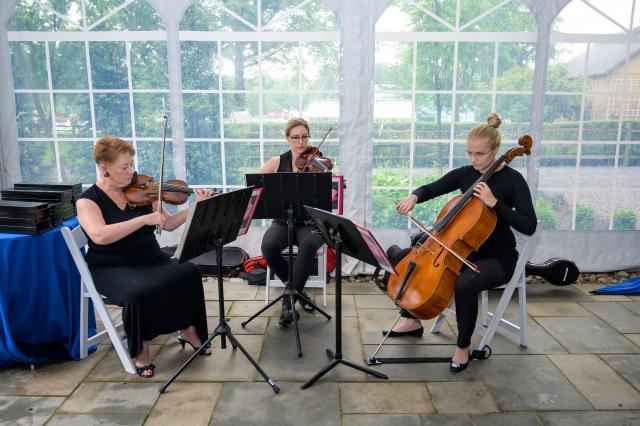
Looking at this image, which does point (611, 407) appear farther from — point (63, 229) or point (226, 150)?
point (226, 150)

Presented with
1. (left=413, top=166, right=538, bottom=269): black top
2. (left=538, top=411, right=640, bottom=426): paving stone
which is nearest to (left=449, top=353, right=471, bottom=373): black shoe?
(left=538, top=411, right=640, bottom=426): paving stone

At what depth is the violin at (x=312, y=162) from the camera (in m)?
3.34

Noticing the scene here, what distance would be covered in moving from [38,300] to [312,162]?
1.78 metres

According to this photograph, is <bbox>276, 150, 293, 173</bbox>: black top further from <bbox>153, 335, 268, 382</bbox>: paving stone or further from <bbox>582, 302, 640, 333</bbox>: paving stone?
<bbox>582, 302, 640, 333</bbox>: paving stone

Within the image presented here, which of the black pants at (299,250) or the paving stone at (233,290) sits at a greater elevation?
the black pants at (299,250)

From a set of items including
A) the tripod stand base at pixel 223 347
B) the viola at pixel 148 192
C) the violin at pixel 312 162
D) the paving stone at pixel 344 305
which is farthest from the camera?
the paving stone at pixel 344 305

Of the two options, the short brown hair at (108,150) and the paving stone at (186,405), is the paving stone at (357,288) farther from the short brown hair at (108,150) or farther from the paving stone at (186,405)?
the short brown hair at (108,150)

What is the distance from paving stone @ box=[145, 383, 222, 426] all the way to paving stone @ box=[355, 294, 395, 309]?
4.44 feet

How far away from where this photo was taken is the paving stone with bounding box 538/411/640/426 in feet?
7.27

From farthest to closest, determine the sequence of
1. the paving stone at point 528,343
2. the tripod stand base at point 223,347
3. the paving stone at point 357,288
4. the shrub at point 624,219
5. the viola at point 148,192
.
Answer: the shrub at point 624,219
the paving stone at point 357,288
the paving stone at point 528,343
the viola at point 148,192
the tripod stand base at point 223,347

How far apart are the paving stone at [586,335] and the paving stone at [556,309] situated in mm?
70

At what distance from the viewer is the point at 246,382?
2555 mm

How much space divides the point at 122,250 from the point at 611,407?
2508 millimetres

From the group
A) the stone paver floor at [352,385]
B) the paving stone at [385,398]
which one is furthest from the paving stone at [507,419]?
the paving stone at [385,398]
